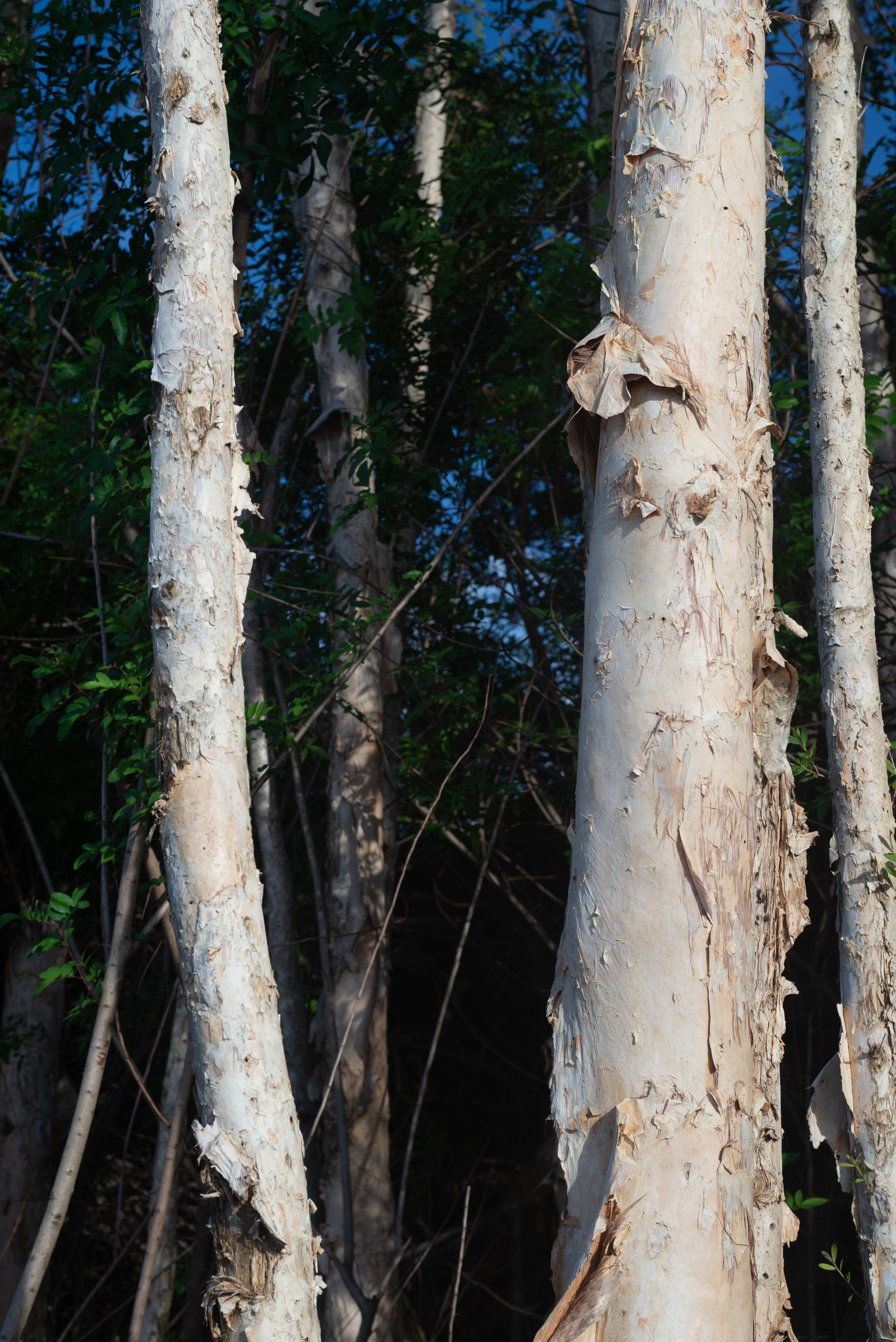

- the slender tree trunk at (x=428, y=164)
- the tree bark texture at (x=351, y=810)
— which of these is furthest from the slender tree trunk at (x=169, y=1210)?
the slender tree trunk at (x=428, y=164)

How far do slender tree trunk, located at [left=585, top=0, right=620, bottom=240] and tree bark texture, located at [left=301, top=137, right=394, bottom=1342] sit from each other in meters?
1.18

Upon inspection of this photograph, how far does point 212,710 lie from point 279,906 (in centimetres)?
221

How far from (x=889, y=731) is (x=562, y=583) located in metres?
1.76

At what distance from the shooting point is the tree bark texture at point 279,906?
11.3 ft

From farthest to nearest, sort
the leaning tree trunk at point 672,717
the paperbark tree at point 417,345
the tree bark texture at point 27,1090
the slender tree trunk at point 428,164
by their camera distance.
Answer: the tree bark texture at point 27,1090 → the slender tree trunk at point 428,164 → the paperbark tree at point 417,345 → the leaning tree trunk at point 672,717

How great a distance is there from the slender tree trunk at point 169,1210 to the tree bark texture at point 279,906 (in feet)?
1.45

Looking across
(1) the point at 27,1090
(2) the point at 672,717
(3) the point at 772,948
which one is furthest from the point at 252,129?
(1) the point at 27,1090

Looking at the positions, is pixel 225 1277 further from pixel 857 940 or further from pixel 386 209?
pixel 386 209

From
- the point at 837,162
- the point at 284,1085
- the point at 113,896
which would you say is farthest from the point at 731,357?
the point at 113,896

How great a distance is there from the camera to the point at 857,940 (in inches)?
82.7

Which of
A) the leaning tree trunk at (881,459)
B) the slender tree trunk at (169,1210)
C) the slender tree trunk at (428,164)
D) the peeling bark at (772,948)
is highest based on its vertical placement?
the slender tree trunk at (428,164)

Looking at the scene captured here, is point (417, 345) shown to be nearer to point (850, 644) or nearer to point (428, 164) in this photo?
point (428, 164)

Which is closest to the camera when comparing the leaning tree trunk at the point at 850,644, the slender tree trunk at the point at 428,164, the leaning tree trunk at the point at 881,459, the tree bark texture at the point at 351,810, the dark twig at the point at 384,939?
the leaning tree trunk at the point at 850,644

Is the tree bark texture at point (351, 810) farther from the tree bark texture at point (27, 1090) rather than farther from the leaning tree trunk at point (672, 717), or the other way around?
the tree bark texture at point (27, 1090)
